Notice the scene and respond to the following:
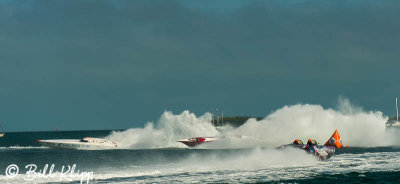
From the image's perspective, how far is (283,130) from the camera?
3354 inches

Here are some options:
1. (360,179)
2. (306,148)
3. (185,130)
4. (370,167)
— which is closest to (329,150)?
(306,148)

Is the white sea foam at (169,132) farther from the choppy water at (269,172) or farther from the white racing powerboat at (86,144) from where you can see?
the choppy water at (269,172)

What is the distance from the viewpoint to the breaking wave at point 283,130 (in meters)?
81.2

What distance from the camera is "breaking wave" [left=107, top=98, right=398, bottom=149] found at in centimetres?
8119

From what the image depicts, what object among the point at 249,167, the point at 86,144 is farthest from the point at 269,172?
the point at 86,144

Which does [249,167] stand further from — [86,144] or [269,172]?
[86,144]

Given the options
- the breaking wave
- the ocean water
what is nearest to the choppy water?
the ocean water

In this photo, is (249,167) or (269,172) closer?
(269,172)

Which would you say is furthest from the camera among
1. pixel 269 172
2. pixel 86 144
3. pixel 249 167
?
pixel 86 144

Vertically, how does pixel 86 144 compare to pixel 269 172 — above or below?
above

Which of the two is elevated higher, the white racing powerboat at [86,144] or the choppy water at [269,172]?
the white racing powerboat at [86,144]

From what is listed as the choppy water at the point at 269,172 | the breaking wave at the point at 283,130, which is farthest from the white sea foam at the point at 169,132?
the choppy water at the point at 269,172

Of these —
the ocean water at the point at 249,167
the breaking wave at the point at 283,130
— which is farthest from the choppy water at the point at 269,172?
the breaking wave at the point at 283,130

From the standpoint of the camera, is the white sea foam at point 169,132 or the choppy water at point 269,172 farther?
the white sea foam at point 169,132
